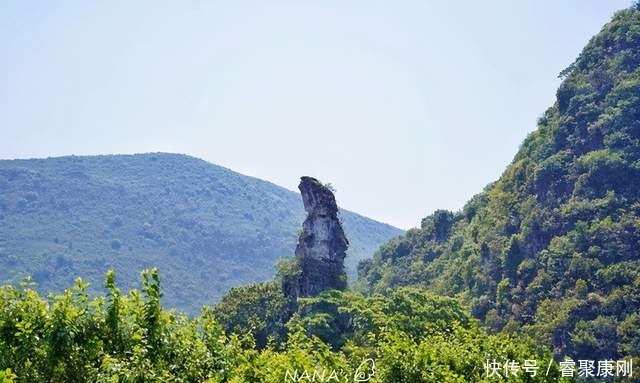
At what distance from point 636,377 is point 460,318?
13209 millimetres

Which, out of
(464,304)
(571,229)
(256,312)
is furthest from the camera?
(464,304)

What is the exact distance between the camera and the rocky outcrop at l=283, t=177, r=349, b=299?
6366 cm

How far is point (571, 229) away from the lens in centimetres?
7219

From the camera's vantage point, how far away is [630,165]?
72.9m

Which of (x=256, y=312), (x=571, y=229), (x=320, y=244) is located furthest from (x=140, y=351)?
(x=571, y=229)

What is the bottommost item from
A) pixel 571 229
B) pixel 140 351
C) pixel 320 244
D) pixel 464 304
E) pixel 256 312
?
pixel 140 351

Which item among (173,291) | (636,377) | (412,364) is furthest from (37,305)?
(173,291)

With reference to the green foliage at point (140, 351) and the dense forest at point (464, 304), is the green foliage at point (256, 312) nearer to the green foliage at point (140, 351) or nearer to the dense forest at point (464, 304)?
the dense forest at point (464, 304)

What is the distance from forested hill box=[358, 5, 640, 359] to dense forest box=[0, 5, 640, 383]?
0.15 meters

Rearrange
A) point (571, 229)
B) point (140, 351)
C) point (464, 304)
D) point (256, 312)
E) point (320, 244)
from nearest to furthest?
1. point (140, 351)
2. point (256, 312)
3. point (320, 244)
4. point (571, 229)
5. point (464, 304)

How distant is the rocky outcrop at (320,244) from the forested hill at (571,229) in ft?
52.5

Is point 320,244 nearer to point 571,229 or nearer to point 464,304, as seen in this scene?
point 464,304

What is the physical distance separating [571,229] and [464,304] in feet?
40.8

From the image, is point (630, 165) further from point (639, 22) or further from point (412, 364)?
point (412, 364)
